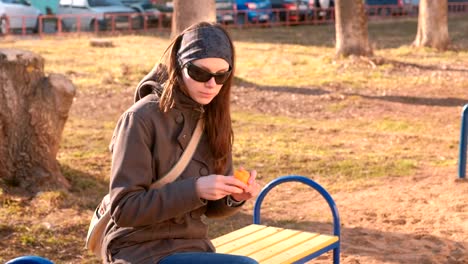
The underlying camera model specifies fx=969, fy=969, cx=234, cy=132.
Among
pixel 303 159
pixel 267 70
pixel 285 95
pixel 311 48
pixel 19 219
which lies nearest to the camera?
pixel 19 219

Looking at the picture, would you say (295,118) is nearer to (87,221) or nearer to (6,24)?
(87,221)

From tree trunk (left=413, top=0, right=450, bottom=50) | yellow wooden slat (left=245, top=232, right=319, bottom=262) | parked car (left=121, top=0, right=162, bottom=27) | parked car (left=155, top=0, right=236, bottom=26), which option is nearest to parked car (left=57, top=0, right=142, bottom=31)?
parked car (left=121, top=0, right=162, bottom=27)

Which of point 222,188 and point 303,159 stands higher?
point 222,188

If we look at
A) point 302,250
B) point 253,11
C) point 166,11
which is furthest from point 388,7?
point 302,250

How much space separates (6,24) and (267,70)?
980 centimetres

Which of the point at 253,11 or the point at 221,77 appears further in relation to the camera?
the point at 253,11

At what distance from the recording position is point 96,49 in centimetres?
2103

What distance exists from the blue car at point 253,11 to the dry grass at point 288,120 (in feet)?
24.5

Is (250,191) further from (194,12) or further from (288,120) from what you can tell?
(194,12)

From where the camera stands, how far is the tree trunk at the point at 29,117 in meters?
7.65

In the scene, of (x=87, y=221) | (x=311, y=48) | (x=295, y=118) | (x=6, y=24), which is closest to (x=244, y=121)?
(x=295, y=118)

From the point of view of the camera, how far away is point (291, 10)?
30.7m

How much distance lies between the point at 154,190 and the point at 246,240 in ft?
5.88

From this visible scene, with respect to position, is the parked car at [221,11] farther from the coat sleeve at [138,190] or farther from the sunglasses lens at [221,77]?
the coat sleeve at [138,190]
